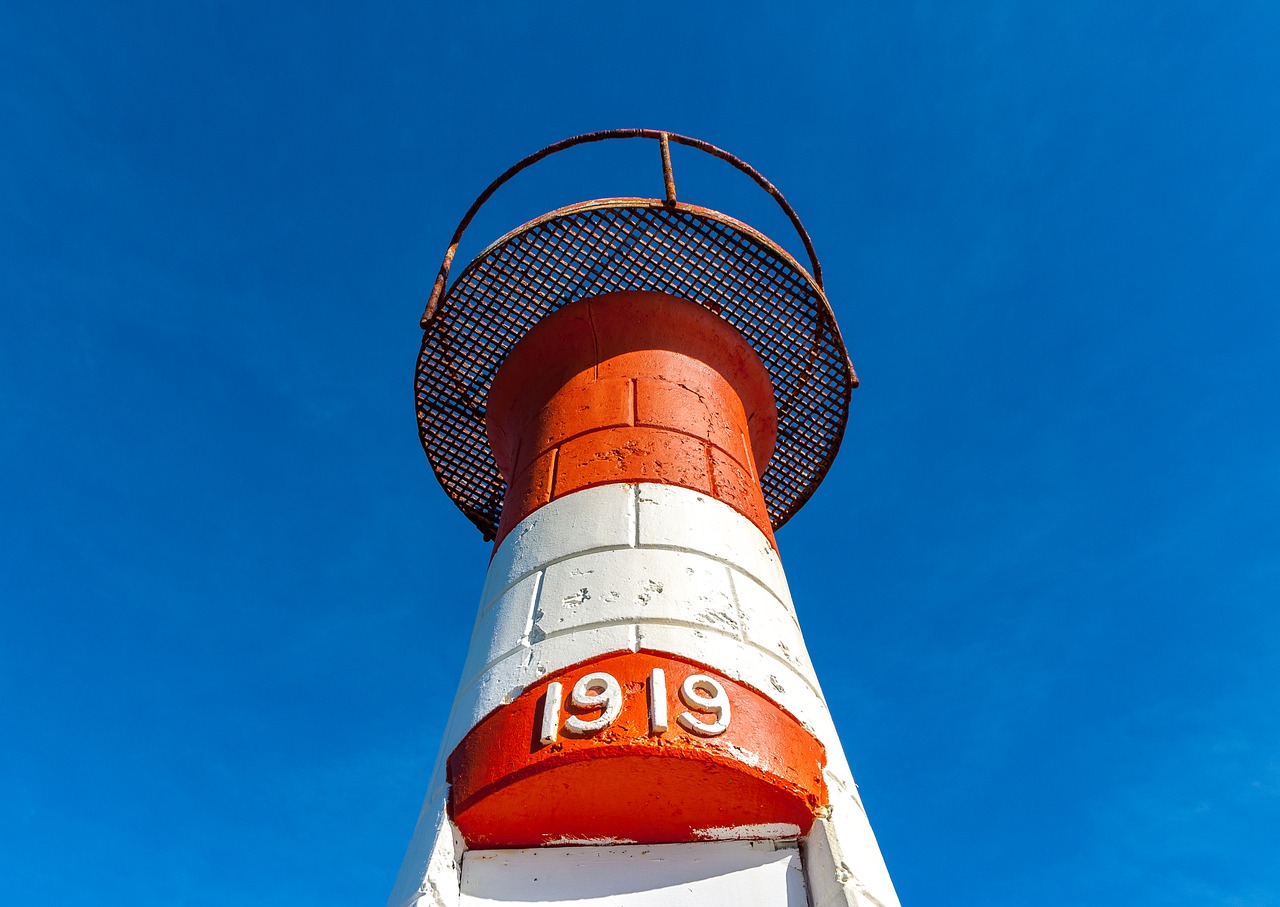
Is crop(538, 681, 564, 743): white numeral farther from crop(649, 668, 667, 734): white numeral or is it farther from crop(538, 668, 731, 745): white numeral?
crop(649, 668, 667, 734): white numeral

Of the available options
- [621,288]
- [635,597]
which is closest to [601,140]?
[621,288]

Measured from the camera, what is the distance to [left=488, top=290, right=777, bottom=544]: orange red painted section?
13.2 ft

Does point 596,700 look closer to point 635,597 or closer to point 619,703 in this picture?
point 619,703

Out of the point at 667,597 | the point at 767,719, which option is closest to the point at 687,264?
the point at 667,597

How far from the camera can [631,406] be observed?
4.34 m

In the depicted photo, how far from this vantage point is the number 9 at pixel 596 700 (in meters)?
2.71

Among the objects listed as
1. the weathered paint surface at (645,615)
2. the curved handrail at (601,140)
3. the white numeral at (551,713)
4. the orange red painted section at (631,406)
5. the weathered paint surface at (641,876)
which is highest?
the curved handrail at (601,140)

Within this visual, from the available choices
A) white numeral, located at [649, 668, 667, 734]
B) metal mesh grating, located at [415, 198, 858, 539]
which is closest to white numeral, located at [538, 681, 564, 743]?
white numeral, located at [649, 668, 667, 734]

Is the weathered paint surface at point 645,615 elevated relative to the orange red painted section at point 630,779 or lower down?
elevated

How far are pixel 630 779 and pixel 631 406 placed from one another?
2.03 metres

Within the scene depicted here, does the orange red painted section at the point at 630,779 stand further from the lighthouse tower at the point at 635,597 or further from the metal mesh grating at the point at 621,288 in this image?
the metal mesh grating at the point at 621,288

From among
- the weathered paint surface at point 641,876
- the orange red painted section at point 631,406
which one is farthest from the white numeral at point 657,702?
the orange red painted section at point 631,406

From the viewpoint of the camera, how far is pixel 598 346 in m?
4.88

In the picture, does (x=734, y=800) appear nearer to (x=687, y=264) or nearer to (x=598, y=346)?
(x=598, y=346)
